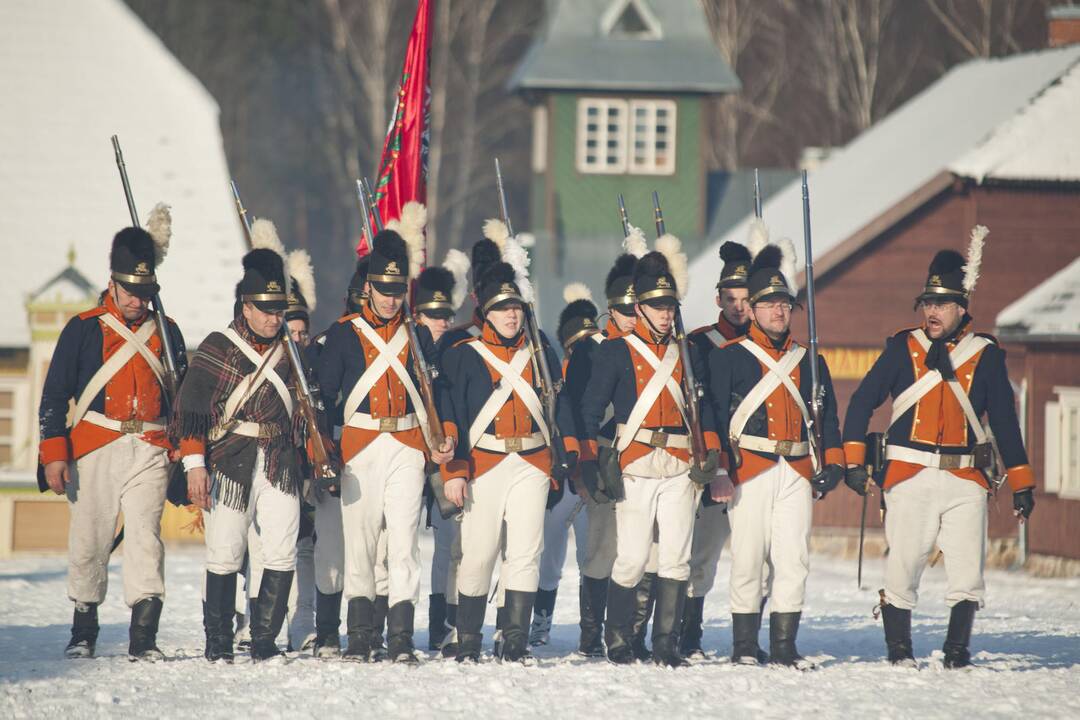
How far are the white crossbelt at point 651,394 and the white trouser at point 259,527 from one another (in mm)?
1821

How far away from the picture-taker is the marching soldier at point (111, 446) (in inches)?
345

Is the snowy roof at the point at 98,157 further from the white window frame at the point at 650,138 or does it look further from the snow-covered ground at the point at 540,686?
the snow-covered ground at the point at 540,686

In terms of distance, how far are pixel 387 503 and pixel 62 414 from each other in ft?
5.76

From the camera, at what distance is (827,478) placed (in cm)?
911

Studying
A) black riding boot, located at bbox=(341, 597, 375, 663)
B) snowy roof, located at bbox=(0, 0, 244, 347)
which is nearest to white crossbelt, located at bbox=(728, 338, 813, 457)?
black riding boot, located at bbox=(341, 597, 375, 663)

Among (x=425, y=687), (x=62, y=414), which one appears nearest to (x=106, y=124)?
(x=62, y=414)

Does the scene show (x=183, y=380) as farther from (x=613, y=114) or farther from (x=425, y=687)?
(x=613, y=114)

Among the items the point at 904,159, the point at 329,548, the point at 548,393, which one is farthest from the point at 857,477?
the point at 904,159

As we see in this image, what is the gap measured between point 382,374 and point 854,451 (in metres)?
2.60

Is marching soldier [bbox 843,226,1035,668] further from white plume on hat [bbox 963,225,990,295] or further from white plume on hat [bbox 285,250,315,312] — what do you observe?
white plume on hat [bbox 285,250,315,312]

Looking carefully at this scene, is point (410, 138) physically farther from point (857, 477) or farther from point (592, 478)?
point (857, 477)

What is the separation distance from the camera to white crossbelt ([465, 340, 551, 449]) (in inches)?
359

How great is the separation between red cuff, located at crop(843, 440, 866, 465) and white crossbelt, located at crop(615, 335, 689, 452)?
34.9 inches

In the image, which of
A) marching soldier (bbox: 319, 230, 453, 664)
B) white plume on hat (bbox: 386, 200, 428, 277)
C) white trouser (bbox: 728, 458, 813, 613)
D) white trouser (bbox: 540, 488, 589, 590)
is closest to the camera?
marching soldier (bbox: 319, 230, 453, 664)
